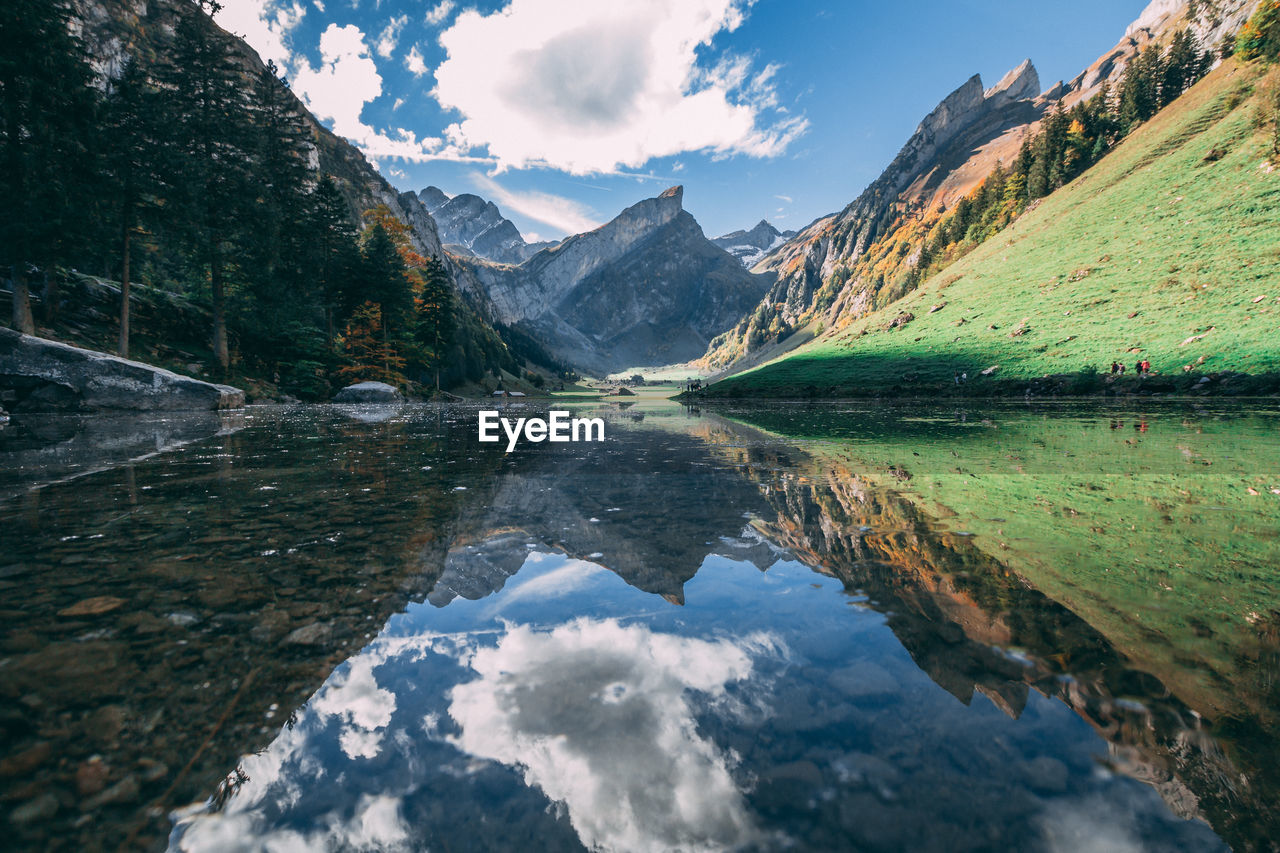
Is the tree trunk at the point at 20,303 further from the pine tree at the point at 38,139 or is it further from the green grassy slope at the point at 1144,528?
the green grassy slope at the point at 1144,528

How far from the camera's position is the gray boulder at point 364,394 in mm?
37719

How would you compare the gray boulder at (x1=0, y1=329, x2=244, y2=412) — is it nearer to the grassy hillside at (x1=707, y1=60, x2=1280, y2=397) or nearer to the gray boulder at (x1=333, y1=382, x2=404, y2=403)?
the gray boulder at (x1=333, y1=382, x2=404, y2=403)

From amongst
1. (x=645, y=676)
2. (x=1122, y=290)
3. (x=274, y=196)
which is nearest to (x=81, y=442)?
(x=645, y=676)

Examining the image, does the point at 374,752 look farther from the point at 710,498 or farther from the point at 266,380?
the point at 266,380

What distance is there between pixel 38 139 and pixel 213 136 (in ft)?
38.6

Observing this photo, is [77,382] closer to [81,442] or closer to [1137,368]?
[81,442]

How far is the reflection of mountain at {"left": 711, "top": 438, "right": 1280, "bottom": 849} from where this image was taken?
175 centimetres

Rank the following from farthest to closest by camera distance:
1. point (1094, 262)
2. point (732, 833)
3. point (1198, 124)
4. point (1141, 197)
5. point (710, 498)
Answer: point (1198, 124), point (1141, 197), point (1094, 262), point (710, 498), point (732, 833)

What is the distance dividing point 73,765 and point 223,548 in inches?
122

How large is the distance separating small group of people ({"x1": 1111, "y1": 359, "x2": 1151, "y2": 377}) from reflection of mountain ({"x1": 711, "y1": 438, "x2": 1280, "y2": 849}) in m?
34.5

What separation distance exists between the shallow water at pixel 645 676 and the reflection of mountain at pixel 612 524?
0.20 ft

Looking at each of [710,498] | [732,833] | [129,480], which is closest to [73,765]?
[732,833]

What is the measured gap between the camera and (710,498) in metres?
7.07

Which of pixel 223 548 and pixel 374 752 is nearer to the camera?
pixel 374 752
